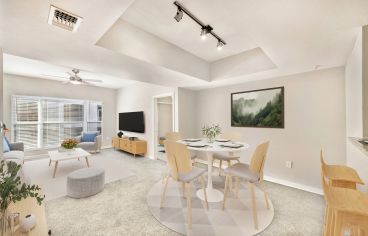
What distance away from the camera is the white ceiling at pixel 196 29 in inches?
50.2

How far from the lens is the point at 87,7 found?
127cm

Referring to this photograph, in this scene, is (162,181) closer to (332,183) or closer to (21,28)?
(332,183)

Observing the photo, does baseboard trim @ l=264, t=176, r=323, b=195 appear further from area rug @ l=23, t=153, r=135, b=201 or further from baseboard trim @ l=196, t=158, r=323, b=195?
area rug @ l=23, t=153, r=135, b=201

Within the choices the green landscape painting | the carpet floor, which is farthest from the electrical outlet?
the green landscape painting

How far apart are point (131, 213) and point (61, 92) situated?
5427 millimetres

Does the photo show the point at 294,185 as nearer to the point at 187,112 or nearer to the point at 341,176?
the point at 341,176

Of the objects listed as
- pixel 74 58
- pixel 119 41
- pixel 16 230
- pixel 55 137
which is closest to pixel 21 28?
pixel 74 58

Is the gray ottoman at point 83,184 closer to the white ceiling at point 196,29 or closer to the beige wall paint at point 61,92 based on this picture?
the white ceiling at point 196,29

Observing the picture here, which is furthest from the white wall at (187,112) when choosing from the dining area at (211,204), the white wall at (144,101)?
the dining area at (211,204)

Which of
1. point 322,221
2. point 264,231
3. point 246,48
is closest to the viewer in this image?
point 264,231

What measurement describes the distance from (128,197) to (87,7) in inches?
99.6

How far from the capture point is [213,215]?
1990 mm

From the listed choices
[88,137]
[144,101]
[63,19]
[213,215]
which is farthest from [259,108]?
[88,137]

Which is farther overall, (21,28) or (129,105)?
(129,105)
